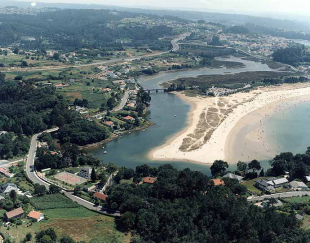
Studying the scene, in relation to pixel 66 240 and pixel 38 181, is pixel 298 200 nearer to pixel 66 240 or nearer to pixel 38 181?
pixel 66 240

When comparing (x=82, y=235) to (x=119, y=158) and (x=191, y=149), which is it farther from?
(x=191, y=149)

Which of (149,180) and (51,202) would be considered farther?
(149,180)

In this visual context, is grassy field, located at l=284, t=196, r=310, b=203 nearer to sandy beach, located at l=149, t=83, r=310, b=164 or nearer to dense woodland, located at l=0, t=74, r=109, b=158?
sandy beach, located at l=149, t=83, r=310, b=164

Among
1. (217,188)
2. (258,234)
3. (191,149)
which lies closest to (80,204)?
(217,188)

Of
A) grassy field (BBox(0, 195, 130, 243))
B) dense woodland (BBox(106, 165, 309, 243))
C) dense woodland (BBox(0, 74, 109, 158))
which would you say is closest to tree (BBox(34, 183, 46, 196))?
grassy field (BBox(0, 195, 130, 243))

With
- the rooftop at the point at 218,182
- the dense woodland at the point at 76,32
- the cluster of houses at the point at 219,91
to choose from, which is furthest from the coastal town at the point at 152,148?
the dense woodland at the point at 76,32

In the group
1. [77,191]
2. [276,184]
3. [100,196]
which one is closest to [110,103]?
[77,191]
